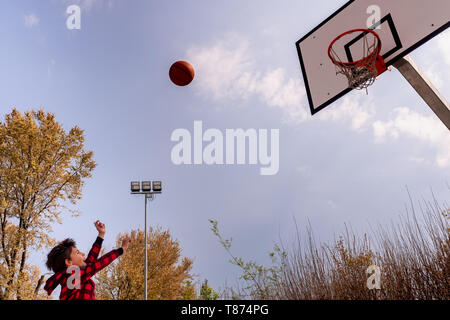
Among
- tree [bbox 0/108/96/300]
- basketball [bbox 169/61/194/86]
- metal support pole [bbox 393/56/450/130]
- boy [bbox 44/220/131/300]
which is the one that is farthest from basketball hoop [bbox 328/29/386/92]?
tree [bbox 0/108/96/300]

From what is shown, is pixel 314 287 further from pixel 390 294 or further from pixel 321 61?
pixel 321 61

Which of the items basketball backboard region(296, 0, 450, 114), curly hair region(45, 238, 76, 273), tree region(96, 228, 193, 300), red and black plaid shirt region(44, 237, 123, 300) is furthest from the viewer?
tree region(96, 228, 193, 300)

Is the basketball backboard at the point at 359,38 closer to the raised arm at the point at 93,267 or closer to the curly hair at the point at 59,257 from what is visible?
the raised arm at the point at 93,267

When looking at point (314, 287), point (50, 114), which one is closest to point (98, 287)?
point (50, 114)

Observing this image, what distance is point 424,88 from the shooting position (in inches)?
193

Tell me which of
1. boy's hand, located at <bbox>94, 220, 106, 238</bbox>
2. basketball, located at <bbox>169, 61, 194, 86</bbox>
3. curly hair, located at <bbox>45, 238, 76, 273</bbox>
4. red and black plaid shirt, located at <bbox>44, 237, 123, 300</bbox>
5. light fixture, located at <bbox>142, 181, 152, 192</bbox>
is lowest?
red and black plaid shirt, located at <bbox>44, 237, 123, 300</bbox>

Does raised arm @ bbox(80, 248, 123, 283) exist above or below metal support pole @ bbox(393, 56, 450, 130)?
below

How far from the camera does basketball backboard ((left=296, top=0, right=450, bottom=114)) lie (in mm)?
5047

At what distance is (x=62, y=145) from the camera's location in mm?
14062

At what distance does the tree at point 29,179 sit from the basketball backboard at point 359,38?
10944 millimetres

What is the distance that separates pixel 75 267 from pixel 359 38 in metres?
5.71

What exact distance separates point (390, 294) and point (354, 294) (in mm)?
561

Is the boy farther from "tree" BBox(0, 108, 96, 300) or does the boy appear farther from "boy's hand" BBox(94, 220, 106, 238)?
"tree" BBox(0, 108, 96, 300)

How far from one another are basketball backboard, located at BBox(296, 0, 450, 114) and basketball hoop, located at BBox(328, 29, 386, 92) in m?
0.09
